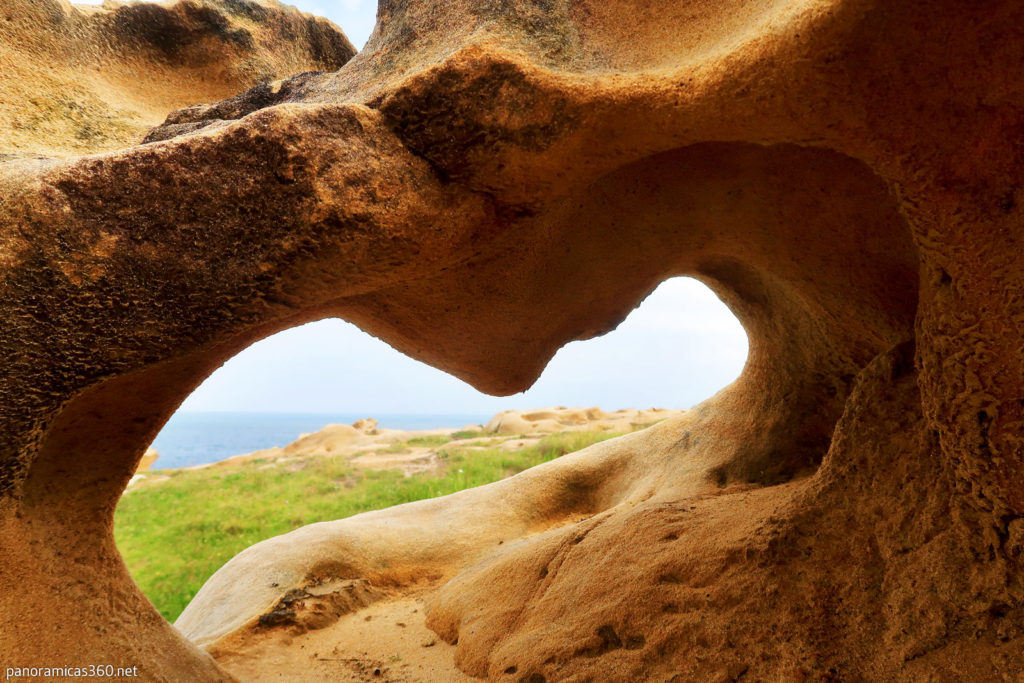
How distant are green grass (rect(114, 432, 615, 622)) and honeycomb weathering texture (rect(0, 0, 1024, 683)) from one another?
4572mm

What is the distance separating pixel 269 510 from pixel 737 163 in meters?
7.46

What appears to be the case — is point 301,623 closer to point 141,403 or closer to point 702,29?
point 141,403

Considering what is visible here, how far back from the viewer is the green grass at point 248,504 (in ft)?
22.0

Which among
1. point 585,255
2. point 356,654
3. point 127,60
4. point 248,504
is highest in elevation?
point 127,60

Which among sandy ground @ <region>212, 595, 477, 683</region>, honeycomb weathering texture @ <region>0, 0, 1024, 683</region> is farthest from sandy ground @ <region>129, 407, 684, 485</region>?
honeycomb weathering texture @ <region>0, 0, 1024, 683</region>

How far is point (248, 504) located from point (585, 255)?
7.20 meters

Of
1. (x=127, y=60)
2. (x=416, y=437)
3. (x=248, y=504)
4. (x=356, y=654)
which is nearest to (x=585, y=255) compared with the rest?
(x=356, y=654)

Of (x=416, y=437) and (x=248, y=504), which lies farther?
(x=416, y=437)

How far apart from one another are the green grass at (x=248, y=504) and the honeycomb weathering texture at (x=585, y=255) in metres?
4.57

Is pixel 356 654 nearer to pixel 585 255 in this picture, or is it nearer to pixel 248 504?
pixel 585 255

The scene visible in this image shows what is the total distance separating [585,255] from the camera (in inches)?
112

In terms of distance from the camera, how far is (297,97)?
2258 millimetres

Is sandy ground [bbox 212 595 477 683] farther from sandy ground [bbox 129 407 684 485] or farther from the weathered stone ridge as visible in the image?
sandy ground [bbox 129 407 684 485]

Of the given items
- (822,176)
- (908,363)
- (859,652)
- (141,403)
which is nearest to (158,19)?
(141,403)
